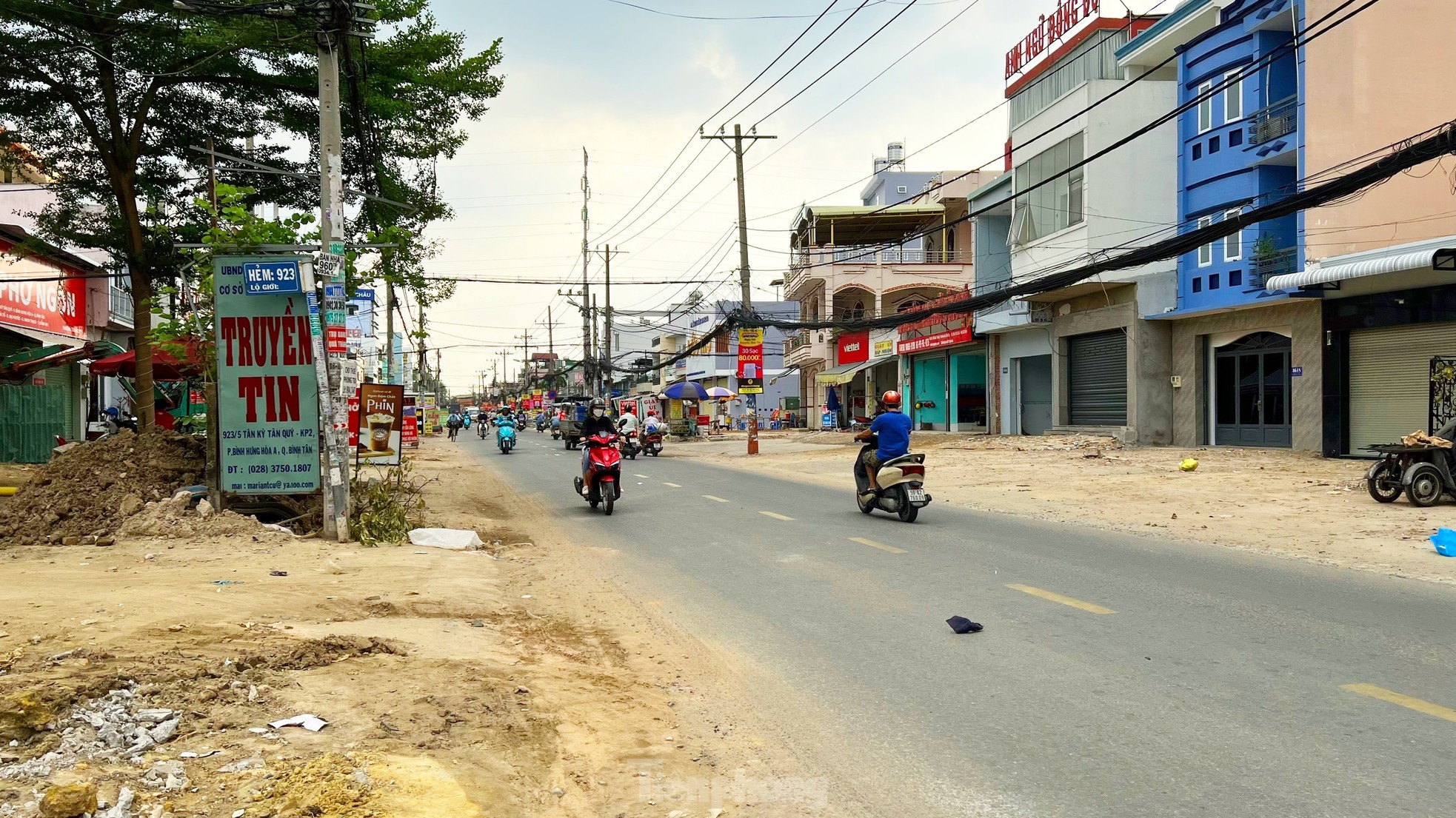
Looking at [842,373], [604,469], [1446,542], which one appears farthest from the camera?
[842,373]

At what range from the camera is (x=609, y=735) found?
4852 millimetres

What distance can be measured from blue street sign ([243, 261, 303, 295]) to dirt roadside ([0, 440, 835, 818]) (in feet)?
12.5

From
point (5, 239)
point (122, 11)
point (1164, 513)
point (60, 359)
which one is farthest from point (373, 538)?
point (5, 239)

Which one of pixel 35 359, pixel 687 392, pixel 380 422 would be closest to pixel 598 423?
pixel 380 422

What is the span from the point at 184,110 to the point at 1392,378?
24.5 meters

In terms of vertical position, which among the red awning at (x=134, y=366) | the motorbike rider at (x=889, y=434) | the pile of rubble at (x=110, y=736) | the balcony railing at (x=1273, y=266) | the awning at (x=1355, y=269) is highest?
the balcony railing at (x=1273, y=266)

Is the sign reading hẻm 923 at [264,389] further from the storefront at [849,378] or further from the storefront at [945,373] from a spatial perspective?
the storefront at [849,378]

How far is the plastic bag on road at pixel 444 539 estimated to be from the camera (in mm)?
11680

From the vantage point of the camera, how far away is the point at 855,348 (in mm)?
48438

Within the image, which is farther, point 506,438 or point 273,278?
point 506,438

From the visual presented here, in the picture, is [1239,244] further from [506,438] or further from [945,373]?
[506,438]

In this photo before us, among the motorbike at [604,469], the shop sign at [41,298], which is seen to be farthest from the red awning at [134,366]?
the motorbike at [604,469]

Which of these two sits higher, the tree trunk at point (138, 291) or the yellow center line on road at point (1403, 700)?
the tree trunk at point (138, 291)

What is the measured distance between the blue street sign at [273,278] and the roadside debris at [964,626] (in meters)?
8.25
